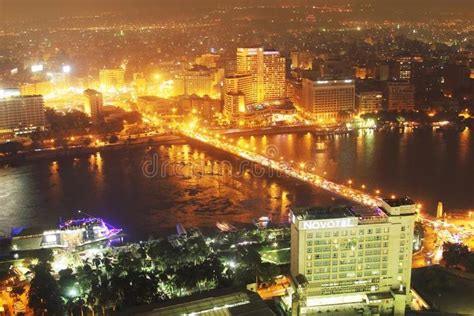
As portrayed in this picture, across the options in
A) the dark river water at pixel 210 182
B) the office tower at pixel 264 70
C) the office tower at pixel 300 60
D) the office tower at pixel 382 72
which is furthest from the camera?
the office tower at pixel 300 60

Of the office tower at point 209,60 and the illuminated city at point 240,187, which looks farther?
the office tower at point 209,60

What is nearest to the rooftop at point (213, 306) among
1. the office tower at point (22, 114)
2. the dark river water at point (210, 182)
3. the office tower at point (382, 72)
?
the dark river water at point (210, 182)

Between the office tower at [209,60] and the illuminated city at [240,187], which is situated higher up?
the office tower at [209,60]

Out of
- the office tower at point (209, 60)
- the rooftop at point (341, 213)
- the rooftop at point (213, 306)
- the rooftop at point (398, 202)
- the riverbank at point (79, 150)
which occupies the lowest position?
the riverbank at point (79, 150)

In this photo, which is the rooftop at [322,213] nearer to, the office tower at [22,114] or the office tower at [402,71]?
the office tower at [22,114]

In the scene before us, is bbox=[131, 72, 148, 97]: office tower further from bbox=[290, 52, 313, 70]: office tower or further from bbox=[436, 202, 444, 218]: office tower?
bbox=[436, 202, 444, 218]: office tower

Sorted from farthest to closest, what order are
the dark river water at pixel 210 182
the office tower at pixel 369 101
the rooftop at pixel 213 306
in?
the office tower at pixel 369 101 → the dark river water at pixel 210 182 → the rooftop at pixel 213 306

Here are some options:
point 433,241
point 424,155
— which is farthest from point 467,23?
point 433,241

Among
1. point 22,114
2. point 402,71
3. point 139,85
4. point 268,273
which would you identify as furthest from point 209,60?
point 268,273
